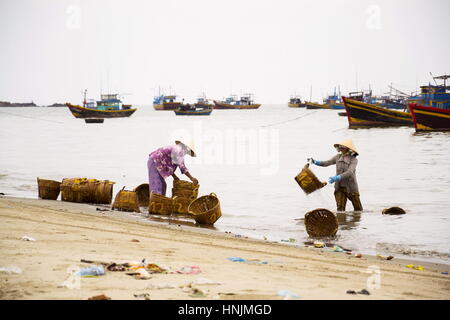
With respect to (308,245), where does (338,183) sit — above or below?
above

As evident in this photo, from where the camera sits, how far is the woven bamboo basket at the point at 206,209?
27.3ft

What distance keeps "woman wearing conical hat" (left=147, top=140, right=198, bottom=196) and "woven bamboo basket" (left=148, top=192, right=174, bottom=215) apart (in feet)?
0.50

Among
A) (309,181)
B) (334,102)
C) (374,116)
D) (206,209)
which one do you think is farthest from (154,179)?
(334,102)

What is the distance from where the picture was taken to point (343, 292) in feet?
14.0

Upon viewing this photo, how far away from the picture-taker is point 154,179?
873 centimetres

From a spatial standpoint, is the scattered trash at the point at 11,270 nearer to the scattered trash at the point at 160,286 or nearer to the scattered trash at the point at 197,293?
the scattered trash at the point at 160,286

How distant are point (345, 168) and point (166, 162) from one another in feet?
9.08

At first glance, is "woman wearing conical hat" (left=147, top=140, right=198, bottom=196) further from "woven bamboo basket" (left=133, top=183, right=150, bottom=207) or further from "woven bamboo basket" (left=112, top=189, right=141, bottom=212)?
"woven bamboo basket" (left=133, top=183, right=150, bottom=207)

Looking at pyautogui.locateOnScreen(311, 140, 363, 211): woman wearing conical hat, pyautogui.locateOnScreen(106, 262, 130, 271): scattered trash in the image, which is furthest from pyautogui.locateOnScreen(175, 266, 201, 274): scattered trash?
pyautogui.locateOnScreen(311, 140, 363, 211): woman wearing conical hat

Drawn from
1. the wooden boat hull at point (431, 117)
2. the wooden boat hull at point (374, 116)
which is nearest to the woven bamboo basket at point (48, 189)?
the wooden boat hull at point (431, 117)

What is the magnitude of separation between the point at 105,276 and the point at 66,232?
192 centimetres

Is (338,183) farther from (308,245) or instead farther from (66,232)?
(66,232)

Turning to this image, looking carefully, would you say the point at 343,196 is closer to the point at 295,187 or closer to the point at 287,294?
the point at 295,187

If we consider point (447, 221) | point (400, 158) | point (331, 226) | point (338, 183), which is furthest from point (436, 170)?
point (331, 226)
